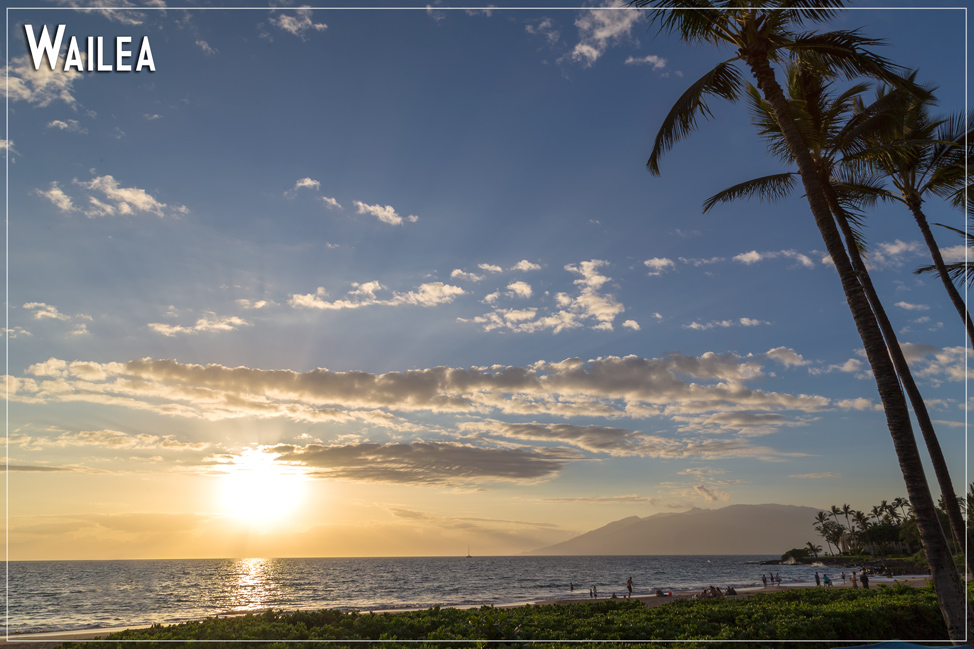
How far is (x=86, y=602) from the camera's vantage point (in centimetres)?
6150

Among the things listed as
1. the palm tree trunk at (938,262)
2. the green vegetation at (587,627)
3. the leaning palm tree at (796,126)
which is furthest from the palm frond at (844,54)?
the green vegetation at (587,627)

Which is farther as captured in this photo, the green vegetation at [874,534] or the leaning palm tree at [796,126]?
the green vegetation at [874,534]

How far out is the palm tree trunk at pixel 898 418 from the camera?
29.1ft

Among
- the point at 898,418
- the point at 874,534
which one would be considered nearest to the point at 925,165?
the point at 898,418

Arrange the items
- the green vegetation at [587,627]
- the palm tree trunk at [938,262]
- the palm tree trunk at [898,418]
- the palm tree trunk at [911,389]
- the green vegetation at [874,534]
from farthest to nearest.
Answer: the green vegetation at [874,534] → the palm tree trunk at [938,262] → the palm tree trunk at [911,389] → the green vegetation at [587,627] → the palm tree trunk at [898,418]

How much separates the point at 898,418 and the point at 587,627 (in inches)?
346

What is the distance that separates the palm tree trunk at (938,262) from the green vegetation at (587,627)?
30.0ft

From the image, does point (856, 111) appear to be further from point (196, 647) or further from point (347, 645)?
point (196, 647)

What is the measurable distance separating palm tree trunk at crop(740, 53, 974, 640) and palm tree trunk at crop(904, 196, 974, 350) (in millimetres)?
9447

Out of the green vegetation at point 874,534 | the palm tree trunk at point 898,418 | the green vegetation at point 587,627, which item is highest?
the palm tree trunk at point 898,418

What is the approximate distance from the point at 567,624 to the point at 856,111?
16.4 metres

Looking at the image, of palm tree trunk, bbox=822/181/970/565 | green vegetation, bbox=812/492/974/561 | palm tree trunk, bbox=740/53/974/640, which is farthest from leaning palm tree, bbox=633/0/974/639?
green vegetation, bbox=812/492/974/561

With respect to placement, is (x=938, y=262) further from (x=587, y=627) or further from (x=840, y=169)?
(x=587, y=627)

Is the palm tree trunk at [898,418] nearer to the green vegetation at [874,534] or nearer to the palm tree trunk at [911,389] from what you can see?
the palm tree trunk at [911,389]
